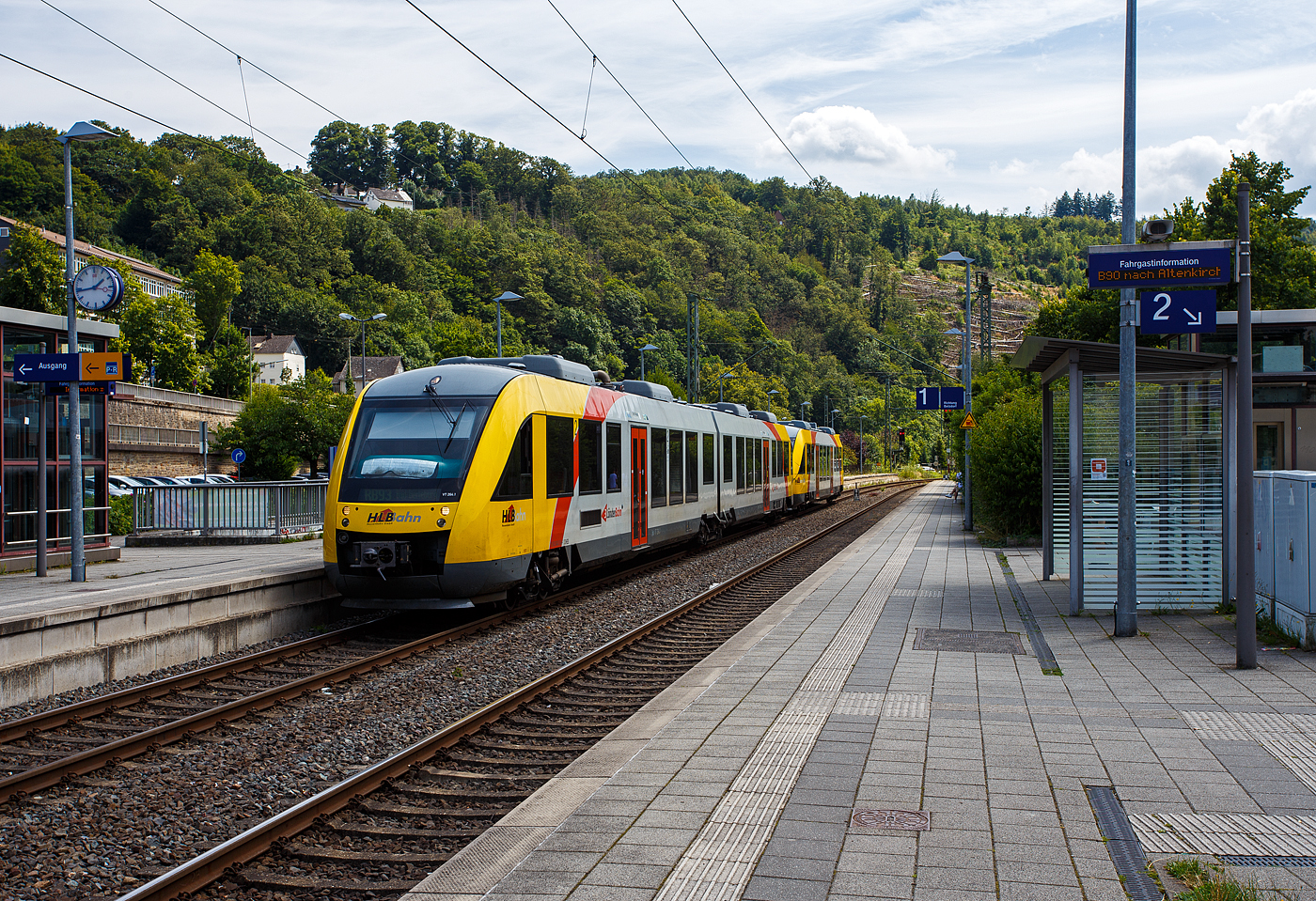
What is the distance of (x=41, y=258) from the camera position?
5422cm

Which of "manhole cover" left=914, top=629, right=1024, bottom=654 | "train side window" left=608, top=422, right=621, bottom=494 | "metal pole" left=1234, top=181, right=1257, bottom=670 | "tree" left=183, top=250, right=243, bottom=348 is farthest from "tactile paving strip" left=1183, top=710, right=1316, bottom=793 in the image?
"tree" left=183, top=250, right=243, bottom=348

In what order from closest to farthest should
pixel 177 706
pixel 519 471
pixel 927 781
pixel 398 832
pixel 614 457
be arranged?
pixel 398 832
pixel 927 781
pixel 177 706
pixel 519 471
pixel 614 457

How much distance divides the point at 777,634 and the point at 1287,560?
475 centimetres

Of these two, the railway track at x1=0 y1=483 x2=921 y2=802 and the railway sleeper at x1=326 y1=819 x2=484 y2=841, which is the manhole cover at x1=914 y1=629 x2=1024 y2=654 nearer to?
the railway track at x1=0 y1=483 x2=921 y2=802

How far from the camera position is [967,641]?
10.1m

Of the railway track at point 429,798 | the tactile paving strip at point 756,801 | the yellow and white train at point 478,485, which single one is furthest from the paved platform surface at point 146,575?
the tactile paving strip at point 756,801

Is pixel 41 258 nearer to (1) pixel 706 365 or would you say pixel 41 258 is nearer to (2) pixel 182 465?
(2) pixel 182 465

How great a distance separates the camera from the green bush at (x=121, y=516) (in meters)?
22.3

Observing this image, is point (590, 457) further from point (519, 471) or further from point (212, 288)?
point (212, 288)

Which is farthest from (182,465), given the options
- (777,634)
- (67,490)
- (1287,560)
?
(1287,560)

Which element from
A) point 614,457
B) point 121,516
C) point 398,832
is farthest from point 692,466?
point 398,832

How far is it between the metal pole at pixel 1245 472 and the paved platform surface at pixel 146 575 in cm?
974

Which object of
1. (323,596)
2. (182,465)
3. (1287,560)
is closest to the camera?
(1287,560)

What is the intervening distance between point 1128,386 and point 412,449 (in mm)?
7449
